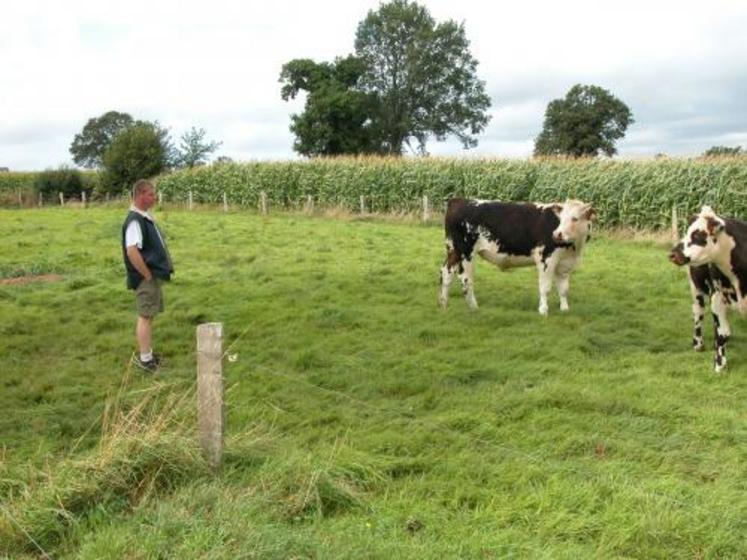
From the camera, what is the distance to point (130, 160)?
160 feet

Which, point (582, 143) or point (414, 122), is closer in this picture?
point (582, 143)

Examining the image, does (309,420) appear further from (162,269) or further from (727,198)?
(727,198)

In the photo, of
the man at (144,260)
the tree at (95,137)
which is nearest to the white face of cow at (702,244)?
the man at (144,260)

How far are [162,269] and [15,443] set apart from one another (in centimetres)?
263

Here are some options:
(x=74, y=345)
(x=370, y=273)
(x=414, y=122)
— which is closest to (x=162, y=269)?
(x=74, y=345)

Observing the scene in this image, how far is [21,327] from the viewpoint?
33.6ft

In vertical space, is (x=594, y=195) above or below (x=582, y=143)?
below

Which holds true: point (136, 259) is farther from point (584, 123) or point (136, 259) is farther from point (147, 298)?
point (584, 123)

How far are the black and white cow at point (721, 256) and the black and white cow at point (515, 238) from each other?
286 cm

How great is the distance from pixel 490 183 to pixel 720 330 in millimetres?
18510

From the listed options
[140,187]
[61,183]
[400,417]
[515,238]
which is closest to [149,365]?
[140,187]

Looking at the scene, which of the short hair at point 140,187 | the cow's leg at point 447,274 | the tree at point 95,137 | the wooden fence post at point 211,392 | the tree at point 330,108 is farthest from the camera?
the tree at point 95,137

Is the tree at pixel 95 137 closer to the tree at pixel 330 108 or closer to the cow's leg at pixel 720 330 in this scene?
the tree at pixel 330 108

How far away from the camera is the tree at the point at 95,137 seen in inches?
3799
